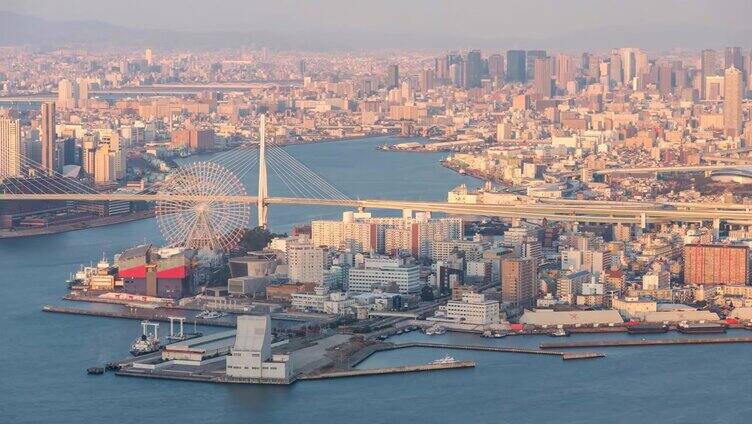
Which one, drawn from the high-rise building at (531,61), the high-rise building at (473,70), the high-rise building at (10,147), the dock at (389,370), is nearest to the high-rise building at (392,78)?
the high-rise building at (473,70)

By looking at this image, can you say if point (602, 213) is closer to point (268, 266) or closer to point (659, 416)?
point (268, 266)

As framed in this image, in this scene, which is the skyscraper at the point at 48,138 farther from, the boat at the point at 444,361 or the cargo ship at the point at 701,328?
the boat at the point at 444,361

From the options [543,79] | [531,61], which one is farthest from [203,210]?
[531,61]

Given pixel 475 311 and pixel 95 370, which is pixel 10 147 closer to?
pixel 475 311

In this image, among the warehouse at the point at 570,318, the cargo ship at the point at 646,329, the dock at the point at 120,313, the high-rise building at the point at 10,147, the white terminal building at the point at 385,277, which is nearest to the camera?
the cargo ship at the point at 646,329

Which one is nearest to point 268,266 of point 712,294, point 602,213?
point 712,294

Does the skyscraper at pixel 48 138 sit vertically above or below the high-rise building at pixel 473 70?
below
